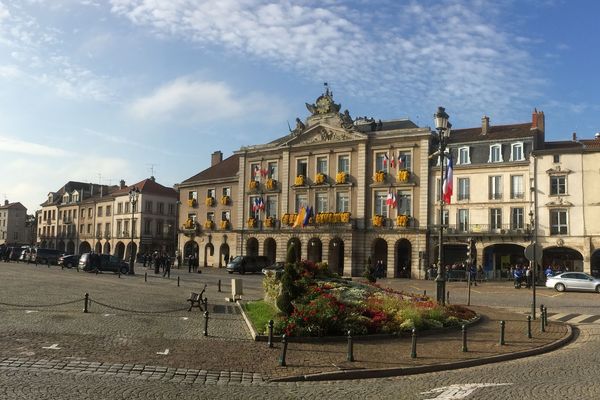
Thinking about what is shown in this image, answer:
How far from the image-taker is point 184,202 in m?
73.9

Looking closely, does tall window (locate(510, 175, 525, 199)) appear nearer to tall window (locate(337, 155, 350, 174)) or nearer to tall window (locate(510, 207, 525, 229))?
tall window (locate(510, 207, 525, 229))

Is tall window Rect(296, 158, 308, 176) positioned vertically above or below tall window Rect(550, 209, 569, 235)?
above

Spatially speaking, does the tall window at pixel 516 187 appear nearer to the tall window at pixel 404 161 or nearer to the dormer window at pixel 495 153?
the dormer window at pixel 495 153

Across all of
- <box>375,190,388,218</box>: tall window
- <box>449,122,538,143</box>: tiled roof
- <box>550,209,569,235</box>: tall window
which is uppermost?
<box>449,122,538,143</box>: tiled roof

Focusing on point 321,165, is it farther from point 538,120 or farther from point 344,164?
point 538,120

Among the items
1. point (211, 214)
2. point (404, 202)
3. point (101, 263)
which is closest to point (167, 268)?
point (101, 263)

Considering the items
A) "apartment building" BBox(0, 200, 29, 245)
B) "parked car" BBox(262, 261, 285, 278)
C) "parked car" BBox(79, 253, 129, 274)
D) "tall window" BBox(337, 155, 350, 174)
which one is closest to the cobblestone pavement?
"parked car" BBox(262, 261, 285, 278)

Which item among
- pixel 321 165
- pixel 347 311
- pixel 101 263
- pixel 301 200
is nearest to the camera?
pixel 347 311

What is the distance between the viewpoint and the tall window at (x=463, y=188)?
169 ft

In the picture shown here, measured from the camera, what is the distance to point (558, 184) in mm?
47219

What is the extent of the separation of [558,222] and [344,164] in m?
21.4

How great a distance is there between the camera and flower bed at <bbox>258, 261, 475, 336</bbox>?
15.1m

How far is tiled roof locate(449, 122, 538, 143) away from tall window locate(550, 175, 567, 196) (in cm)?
457

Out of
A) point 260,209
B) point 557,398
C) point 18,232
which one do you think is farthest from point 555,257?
point 18,232
